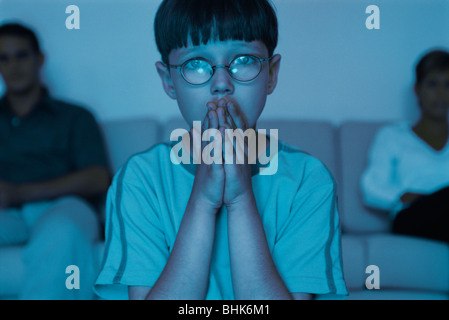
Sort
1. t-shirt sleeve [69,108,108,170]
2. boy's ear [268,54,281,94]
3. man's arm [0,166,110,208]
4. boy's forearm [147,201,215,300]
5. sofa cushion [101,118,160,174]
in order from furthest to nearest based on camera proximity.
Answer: sofa cushion [101,118,160,174], t-shirt sleeve [69,108,108,170], man's arm [0,166,110,208], boy's ear [268,54,281,94], boy's forearm [147,201,215,300]

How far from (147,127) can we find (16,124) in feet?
1.42

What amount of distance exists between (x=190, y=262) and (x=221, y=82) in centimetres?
26

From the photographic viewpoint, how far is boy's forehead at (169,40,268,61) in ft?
2.24

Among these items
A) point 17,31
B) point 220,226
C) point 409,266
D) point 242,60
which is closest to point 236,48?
point 242,60

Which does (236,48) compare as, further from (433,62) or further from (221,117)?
(433,62)

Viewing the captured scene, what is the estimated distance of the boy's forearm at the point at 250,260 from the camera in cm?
62

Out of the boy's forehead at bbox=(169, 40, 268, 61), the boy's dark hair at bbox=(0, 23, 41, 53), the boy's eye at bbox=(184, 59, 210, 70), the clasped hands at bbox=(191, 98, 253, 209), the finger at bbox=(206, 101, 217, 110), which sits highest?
the boy's dark hair at bbox=(0, 23, 41, 53)

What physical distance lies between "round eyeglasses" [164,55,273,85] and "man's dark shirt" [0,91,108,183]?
2.78 feet

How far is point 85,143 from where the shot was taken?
146cm

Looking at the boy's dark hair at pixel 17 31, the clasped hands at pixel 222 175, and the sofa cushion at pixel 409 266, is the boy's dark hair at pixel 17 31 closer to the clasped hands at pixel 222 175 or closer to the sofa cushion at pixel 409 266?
the clasped hands at pixel 222 175

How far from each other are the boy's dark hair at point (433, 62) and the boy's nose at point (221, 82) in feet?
3.78

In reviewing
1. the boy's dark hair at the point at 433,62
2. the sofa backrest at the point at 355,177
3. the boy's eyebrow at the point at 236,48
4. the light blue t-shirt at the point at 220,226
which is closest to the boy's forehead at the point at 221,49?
the boy's eyebrow at the point at 236,48

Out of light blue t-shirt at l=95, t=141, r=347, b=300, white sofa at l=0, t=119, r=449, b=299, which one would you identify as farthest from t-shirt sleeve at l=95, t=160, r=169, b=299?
white sofa at l=0, t=119, r=449, b=299

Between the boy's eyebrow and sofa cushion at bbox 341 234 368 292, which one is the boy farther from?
sofa cushion at bbox 341 234 368 292
